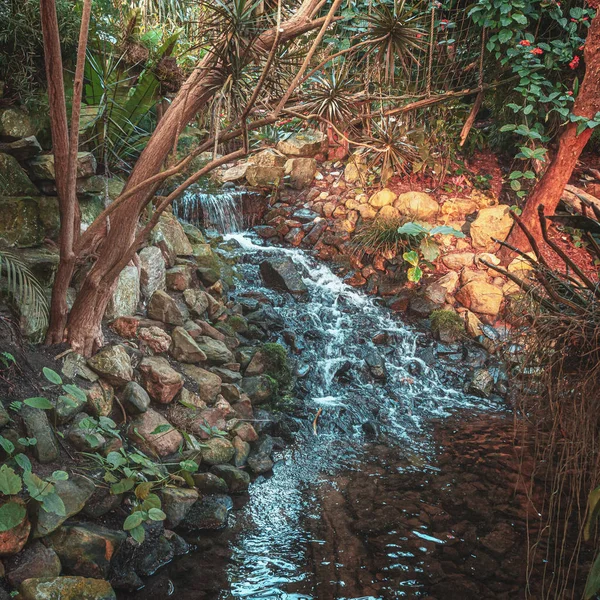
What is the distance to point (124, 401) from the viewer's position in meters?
3.83

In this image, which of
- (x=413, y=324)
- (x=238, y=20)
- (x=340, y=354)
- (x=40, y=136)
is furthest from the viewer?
(x=413, y=324)

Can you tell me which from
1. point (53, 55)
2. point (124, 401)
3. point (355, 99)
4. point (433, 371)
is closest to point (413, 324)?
point (433, 371)

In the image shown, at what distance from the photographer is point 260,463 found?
4.19 metres

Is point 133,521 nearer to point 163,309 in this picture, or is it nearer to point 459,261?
point 163,309

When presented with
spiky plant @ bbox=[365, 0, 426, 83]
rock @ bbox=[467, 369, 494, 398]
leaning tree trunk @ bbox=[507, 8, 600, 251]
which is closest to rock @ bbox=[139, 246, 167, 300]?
spiky plant @ bbox=[365, 0, 426, 83]

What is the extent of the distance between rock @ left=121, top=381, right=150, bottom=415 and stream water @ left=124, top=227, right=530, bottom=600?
97 cm

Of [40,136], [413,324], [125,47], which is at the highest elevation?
[125,47]

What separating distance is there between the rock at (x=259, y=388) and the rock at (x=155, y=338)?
0.86m

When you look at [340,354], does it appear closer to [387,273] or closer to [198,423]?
[387,273]

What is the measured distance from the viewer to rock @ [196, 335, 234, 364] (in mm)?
4910

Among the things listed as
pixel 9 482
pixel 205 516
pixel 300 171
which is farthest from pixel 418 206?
pixel 9 482

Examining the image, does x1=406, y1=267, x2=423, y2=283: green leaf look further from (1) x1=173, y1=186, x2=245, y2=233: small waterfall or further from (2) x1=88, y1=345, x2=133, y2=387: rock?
(2) x1=88, y1=345, x2=133, y2=387: rock

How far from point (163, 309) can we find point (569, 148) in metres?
5.35

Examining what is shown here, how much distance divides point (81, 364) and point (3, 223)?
4.05 feet
